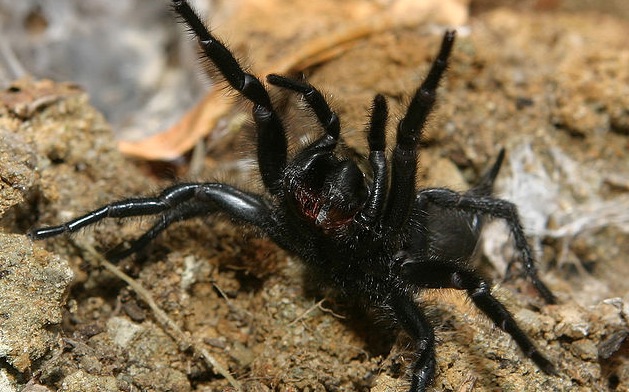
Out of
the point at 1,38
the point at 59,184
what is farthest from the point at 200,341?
the point at 1,38

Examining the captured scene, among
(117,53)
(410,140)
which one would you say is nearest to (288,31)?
(117,53)

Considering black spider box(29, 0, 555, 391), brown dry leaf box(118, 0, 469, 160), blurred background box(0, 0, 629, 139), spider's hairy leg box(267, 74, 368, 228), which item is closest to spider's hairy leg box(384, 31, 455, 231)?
black spider box(29, 0, 555, 391)

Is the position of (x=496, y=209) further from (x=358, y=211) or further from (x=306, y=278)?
(x=306, y=278)

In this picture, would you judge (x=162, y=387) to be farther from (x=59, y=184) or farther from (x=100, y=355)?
(x=59, y=184)

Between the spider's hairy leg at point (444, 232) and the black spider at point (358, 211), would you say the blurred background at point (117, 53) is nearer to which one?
the black spider at point (358, 211)

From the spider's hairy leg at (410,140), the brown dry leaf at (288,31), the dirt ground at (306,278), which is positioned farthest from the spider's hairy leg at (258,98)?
the brown dry leaf at (288,31)

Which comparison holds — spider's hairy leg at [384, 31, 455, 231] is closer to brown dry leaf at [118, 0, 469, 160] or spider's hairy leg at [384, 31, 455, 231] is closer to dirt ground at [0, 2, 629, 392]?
dirt ground at [0, 2, 629, 392]
